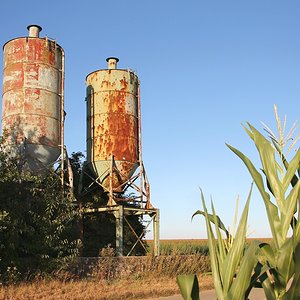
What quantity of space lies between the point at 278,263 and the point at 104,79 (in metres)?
21.0

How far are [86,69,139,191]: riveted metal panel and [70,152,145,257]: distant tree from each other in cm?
103

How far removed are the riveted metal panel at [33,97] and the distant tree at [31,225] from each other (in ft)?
15.4

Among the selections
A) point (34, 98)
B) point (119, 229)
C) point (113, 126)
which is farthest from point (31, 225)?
point (113, 126)

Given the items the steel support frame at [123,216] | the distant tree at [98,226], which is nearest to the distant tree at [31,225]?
the steel support frame at [123,216]

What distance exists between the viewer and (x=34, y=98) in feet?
63.2

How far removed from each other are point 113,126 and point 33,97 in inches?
186

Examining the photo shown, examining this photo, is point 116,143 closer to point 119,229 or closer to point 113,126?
point 113,126

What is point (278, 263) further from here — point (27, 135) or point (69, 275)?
point (27, 135)

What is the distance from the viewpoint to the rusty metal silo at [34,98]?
1902 centimetres

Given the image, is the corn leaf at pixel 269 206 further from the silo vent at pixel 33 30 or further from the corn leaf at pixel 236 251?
the silo vent at pixel 33 30

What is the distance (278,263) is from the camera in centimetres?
308

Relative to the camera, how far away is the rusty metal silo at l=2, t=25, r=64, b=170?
62.4 feet

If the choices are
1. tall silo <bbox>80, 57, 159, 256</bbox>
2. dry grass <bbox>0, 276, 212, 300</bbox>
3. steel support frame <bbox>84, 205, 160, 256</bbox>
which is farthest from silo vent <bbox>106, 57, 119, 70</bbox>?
dry grass <bbox>0, 276, 212, 300</bbox>

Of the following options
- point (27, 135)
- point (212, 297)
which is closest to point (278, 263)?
point (212, 297)
